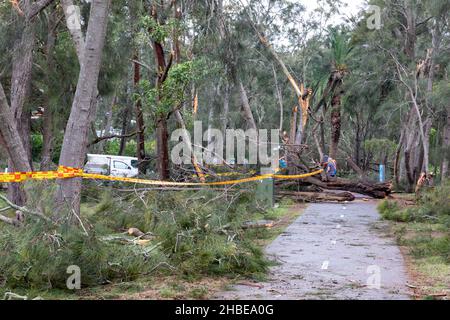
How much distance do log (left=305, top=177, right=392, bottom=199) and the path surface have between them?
8.14m

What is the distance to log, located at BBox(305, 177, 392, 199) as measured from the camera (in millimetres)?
26750

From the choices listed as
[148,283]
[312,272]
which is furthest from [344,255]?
[148,283]

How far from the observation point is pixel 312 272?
10406 mm

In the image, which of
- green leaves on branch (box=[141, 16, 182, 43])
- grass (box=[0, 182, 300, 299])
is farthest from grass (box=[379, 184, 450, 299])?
green leaves on branch (box=[141, 16, 182, 43])

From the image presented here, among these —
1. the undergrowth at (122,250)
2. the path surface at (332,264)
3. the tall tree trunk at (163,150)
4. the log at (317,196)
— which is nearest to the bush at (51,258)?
the undergrowth at (122,250)

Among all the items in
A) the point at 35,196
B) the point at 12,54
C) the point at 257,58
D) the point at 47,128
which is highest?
the point at 257,58

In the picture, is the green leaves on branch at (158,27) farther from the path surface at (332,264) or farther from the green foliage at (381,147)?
the green foliage at (381,147)

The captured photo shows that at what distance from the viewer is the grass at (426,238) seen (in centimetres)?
955

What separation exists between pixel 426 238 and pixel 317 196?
1201cm

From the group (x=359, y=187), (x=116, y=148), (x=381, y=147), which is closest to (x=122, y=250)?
(x=359, y=187)

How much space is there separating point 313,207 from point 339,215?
287 centimetres

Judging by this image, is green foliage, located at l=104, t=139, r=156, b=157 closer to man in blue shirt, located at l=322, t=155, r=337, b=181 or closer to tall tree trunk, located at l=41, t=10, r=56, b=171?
man in blue shirt, located at l=322, t=155, r=337, b=181

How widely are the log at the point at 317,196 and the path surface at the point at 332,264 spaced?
21.6 feet
